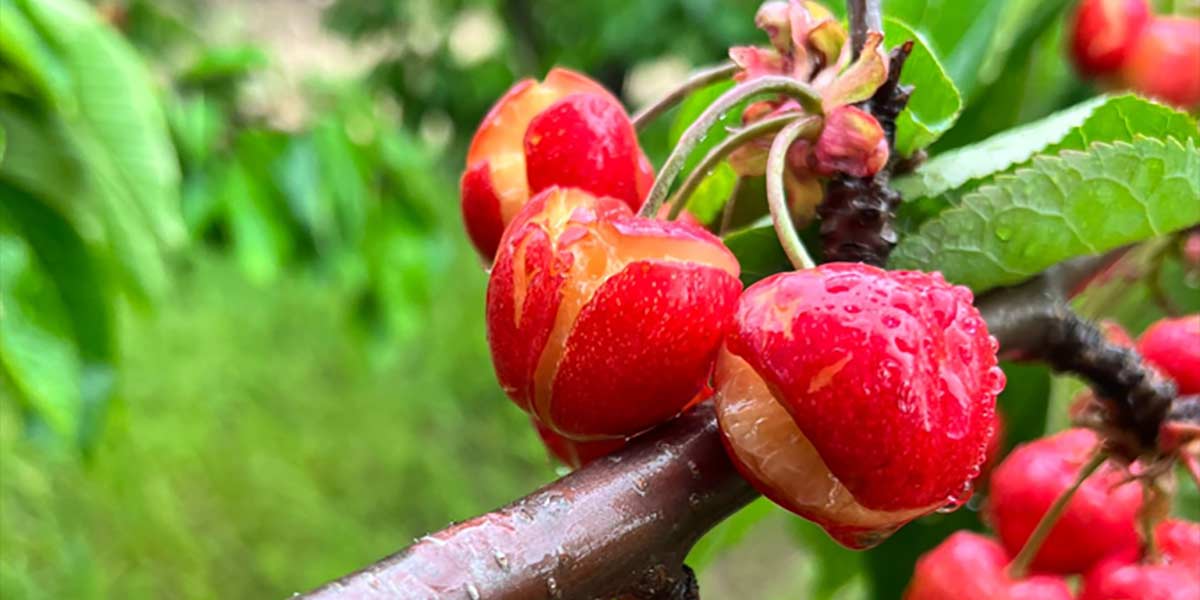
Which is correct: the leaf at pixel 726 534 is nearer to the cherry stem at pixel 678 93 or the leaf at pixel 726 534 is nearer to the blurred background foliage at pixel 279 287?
the blurred background foliage at pixel 279 287

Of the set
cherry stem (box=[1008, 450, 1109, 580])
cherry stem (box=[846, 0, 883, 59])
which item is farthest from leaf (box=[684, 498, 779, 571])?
cherry stem (box=[846, 0, 883, 59])

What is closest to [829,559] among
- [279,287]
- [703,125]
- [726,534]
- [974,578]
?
[726,534]

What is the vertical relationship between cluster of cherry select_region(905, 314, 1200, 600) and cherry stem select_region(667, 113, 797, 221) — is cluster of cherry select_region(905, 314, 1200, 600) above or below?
below

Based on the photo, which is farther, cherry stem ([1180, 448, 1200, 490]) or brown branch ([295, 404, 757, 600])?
cherry stem ([1180, 448, 1200, 490])

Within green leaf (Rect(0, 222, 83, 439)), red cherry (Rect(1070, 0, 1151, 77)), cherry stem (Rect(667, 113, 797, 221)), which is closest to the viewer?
cherry stem (Rect(667, 113, 797, 221))

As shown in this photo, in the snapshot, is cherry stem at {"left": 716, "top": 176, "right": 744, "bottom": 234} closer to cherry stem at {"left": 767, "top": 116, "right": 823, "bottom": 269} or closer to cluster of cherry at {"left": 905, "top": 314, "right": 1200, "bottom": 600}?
cherry stem at {"left": 767, "top": 116, "right": 823, "bottom": 269}

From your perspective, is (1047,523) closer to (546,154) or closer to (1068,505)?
(1068,505)
